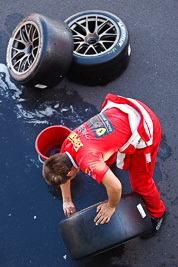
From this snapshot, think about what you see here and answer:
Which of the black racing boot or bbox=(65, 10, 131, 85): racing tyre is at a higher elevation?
bbox=(65, 10, 131, 85): racing tyre

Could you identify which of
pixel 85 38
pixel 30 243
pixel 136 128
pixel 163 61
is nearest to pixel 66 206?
pixel 30 243

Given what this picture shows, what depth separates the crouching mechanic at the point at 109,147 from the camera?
224 cm

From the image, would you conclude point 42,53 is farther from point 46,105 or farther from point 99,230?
point 99,230

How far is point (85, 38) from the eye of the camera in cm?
392

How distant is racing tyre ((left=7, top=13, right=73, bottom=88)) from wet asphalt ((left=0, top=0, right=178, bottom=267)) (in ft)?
1.19

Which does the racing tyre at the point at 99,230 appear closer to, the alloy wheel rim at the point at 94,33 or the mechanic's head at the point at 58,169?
the mechanic's head at the point at 58,169

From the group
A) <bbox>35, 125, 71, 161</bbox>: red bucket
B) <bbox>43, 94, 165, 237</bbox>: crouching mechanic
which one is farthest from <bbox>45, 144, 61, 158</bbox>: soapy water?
<bbox>43, 94, 165, 237</bbox>: crouching mechanic

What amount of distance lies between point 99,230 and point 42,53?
2129mm

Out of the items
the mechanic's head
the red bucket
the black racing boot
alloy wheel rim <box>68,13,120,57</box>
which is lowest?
the black racing boot

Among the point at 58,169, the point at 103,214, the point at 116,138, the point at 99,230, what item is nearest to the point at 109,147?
the point at 116,138

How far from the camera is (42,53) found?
3375 millimetres

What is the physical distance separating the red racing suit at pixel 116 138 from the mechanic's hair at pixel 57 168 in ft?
0.27

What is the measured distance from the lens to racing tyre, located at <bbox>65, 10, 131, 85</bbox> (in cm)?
364

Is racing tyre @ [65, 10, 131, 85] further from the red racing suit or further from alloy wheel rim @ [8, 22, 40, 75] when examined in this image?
the red racing suit
